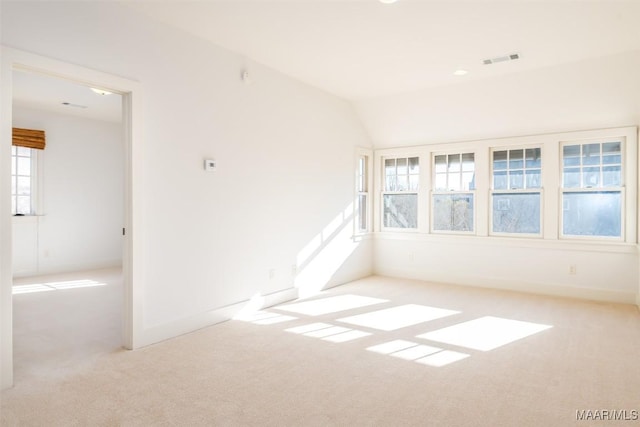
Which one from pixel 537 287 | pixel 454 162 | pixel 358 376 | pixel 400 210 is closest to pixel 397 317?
pixel 358 376

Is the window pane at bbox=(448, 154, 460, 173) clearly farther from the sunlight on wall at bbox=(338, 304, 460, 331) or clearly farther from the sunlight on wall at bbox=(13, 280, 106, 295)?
the sunlight on wall at bbox=(13, 280, 106, 295)

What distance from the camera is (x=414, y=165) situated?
6.59 m

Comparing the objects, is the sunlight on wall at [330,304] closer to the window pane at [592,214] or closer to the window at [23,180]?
the window pane at [592,214]

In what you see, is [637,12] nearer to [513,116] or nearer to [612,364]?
[513,116]

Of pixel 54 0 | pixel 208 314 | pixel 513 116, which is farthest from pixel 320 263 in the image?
pixel 54 0

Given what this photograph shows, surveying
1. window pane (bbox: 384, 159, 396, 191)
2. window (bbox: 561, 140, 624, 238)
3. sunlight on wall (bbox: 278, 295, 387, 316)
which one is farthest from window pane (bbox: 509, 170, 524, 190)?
sunlight on wall (bbox: 278, 295, 387, 316)

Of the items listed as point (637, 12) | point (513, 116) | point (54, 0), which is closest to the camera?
point (54, 0)

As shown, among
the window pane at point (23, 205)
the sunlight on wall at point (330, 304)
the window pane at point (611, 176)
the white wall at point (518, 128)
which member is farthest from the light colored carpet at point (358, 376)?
the window pane at point (23, 205)

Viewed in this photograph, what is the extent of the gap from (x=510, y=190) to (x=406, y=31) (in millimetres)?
3202

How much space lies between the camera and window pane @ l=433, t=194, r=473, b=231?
613 cm

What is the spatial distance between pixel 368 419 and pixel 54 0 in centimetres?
347

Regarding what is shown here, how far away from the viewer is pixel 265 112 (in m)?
4.58

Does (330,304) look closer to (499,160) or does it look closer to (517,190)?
(517,190)

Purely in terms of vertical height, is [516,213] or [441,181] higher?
[441,181]
